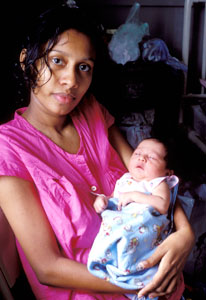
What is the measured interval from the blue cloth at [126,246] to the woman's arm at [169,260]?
0.01m

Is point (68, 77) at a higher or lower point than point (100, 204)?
higher

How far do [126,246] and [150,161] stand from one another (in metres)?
0.21

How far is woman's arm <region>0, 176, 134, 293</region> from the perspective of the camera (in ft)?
2.00

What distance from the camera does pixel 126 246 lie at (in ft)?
1.90

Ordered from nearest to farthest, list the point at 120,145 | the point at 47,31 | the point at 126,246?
the point at 126,246 < the point at 47,31 < the point at 120,145

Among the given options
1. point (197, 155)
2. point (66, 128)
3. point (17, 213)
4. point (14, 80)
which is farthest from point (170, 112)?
point (17, 213)

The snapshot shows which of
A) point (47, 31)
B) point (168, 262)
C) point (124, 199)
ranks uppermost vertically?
point (47, 31)

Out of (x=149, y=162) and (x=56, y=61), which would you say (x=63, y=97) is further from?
(x=149, y=162)

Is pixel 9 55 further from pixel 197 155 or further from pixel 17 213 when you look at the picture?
pixel 197 155

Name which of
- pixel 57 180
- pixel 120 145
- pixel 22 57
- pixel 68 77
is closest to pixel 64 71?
pixel 68 77

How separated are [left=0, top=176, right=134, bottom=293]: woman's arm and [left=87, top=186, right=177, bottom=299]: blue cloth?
0.04 metres

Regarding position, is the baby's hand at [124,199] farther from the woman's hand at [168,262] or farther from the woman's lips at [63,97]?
the woman's lips at [63,97]

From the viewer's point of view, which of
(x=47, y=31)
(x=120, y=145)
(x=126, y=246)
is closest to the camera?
(x=126, y=246)

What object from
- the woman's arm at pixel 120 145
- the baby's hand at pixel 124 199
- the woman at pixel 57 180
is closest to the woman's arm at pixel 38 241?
the woman at pixel 57 180
